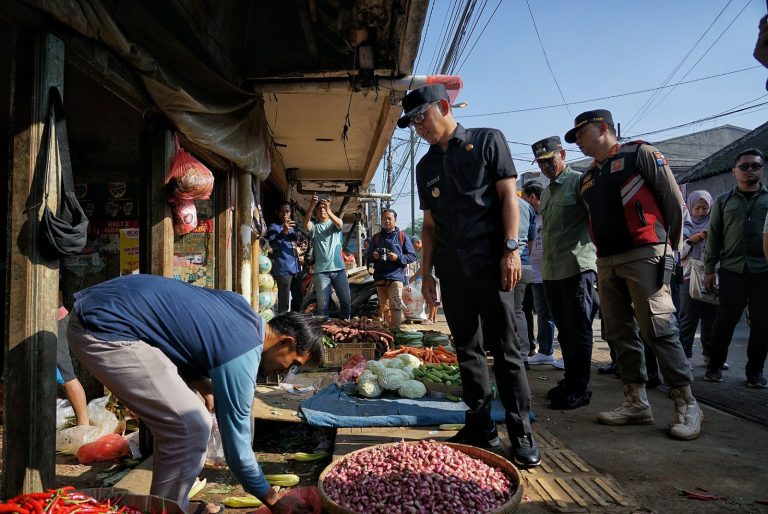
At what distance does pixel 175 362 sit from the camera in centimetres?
229

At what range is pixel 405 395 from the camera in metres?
4.27

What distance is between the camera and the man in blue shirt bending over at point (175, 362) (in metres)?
2.10

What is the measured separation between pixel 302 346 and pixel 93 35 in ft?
6.47

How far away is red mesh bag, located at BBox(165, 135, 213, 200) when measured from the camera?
3678 millimetres

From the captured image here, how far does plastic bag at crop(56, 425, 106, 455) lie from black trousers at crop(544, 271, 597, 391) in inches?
157

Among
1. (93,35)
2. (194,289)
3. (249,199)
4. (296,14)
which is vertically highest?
(296,14)

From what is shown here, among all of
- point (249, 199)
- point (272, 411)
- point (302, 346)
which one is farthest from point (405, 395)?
point (249, 199)

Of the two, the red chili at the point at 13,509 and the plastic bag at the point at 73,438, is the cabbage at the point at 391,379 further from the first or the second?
the red chili at the point at 13,509

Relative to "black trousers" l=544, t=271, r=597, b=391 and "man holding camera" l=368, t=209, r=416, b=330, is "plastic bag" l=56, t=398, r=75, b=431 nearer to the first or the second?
"black trousers" l=544, t=271, r=597, b=391

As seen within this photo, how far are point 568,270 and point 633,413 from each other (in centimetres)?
127

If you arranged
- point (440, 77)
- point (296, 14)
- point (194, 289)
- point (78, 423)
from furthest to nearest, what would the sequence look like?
point (440, 77), point (296, 14), point (78, 423), point (194, 289)

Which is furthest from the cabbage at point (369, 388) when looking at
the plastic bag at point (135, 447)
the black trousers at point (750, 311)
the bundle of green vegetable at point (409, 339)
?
the black trousers at point (750, 311)

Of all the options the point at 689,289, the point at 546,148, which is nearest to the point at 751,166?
the point at 689,289

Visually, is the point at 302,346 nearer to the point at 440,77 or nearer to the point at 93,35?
the point at 93,35
